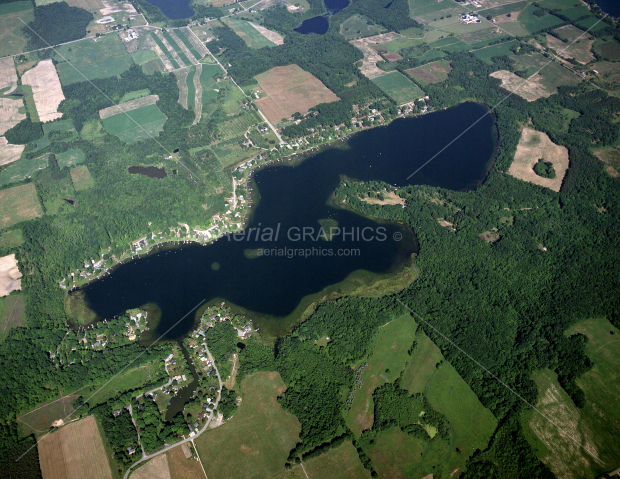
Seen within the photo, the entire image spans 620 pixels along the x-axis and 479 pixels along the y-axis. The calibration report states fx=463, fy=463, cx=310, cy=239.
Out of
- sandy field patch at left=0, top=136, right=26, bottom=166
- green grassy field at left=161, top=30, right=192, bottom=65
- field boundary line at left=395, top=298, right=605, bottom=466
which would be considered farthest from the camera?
green grassy field at left=161, top=30, right=192, bottom=65

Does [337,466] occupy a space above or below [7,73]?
below

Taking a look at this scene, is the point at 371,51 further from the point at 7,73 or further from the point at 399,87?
the point at 7,73

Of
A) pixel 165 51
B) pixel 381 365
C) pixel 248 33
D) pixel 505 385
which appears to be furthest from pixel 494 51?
pixel 381 365

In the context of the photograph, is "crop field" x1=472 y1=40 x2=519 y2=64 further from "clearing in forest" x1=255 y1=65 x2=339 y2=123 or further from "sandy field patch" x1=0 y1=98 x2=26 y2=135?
"sandy field patch" x1=0 y1=98 x2=26 y2=135

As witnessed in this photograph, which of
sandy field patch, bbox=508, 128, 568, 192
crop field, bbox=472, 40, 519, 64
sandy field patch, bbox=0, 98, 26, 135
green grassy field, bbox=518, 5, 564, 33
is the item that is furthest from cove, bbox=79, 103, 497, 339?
green grassy field, bbox=518, 5, 564, 33

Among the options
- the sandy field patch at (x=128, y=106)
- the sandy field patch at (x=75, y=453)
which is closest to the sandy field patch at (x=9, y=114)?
the sandy field patch at (x=128, y=106)

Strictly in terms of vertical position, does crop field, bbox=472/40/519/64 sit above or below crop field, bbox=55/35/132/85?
above
